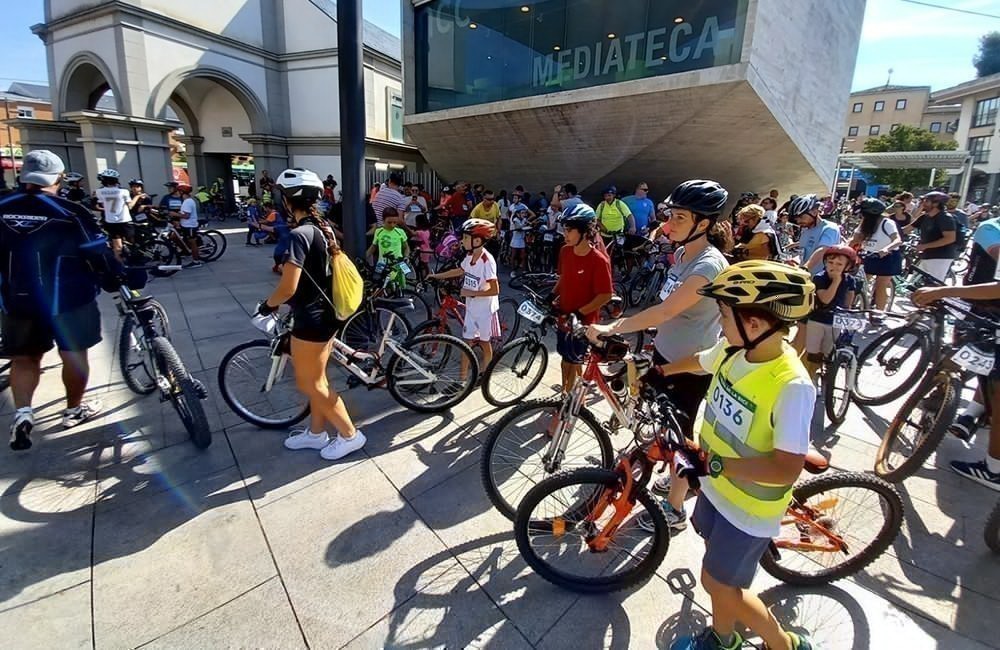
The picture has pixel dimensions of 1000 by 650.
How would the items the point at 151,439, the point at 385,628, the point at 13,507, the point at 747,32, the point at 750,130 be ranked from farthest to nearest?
the point at 750,130 → the point at 747,32 → the point at 151,439 → the point at 13,507 → the point at 385,628

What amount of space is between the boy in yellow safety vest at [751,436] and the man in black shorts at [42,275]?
415cm

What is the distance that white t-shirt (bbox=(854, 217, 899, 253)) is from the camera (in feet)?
19.4

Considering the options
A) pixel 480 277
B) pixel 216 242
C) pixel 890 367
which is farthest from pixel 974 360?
pixel 216 242

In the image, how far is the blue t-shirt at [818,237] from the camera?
5.17 meters

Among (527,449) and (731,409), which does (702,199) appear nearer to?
(731,409)

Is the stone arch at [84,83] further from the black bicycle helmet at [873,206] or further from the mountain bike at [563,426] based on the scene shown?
the black bicycle helmet at [873,206]

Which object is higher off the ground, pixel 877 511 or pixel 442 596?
pixel 877 511

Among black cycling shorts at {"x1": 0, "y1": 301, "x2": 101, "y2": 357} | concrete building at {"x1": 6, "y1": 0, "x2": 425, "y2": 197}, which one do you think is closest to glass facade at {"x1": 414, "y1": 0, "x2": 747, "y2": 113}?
concrete building at {"x1": 6, "y1": 0, "x2": 425, "y2": 197}

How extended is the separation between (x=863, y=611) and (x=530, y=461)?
1877 mm

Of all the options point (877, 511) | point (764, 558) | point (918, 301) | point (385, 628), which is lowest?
point (385, 628)

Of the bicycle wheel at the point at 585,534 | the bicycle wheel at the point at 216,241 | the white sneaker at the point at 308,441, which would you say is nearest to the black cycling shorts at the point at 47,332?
the white sneaker at the point at 308,441

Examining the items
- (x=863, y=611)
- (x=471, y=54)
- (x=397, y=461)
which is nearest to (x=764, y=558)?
(x=863, y=611)

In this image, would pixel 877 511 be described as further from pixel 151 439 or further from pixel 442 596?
pixel 151 439

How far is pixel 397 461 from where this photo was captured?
3.44 metres
